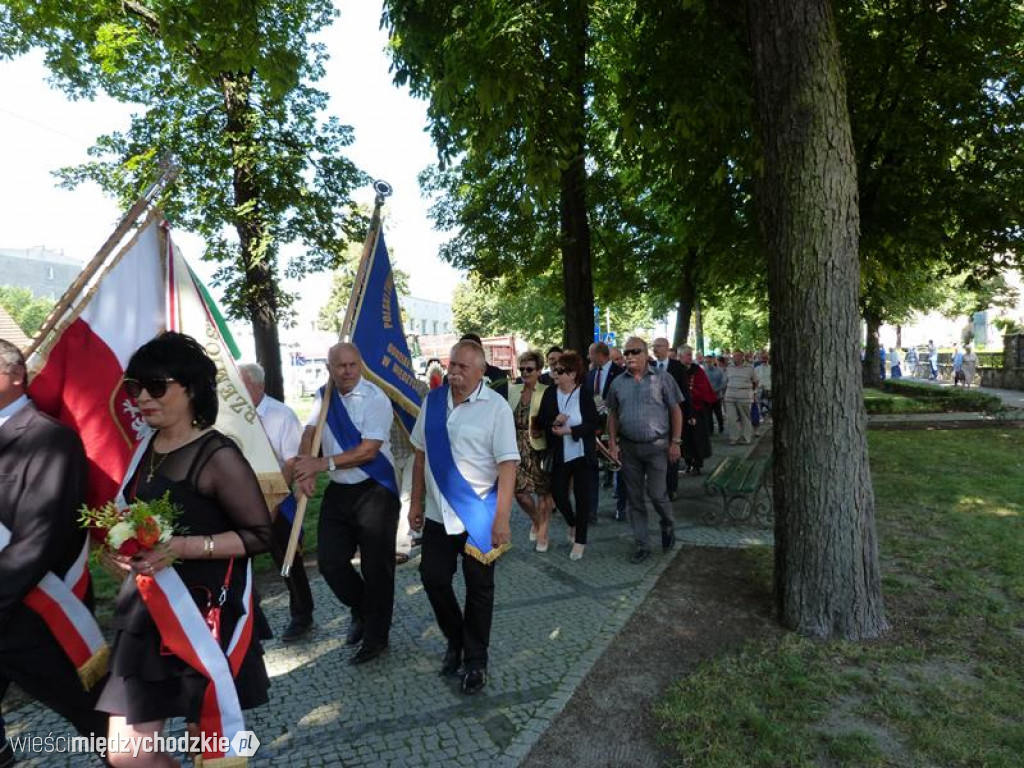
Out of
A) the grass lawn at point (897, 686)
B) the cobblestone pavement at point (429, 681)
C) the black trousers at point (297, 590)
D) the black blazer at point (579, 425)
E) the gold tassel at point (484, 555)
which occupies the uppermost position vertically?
the black blazer at point (579, 425)

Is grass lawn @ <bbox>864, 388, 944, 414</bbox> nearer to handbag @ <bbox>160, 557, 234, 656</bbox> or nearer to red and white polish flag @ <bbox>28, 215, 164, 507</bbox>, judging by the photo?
red and white polish flag @ <bbox>28, 215, 164, 507</bbox>

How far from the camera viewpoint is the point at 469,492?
12.6 ft

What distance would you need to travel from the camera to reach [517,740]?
135 inches

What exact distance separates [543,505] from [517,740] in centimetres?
353

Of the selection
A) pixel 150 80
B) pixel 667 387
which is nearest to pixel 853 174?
pixel 667 387

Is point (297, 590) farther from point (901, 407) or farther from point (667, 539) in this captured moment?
point (901, 407)

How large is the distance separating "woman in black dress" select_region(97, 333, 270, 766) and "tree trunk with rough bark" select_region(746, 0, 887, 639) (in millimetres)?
3479

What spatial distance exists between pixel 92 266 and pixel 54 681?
1.85 metres

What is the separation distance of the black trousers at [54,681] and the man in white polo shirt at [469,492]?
174 cm

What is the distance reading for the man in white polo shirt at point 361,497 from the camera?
4.27 meters

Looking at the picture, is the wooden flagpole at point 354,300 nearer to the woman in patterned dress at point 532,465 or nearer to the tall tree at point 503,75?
the tall tree at point 503,75

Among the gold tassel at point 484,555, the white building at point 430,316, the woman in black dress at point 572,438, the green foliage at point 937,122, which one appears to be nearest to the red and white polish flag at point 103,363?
the gold tassel at point 484,555

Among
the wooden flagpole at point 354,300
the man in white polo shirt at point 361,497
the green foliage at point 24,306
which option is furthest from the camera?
the green foliage at point 24,306

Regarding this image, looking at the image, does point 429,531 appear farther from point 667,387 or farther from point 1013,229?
point 1013,229
